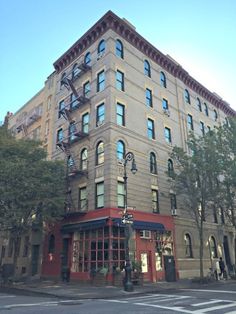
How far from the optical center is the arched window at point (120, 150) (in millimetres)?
24430

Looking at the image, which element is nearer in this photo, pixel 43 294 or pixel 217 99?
pixel 43 294

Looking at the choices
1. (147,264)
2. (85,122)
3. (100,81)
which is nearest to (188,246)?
(147,264)

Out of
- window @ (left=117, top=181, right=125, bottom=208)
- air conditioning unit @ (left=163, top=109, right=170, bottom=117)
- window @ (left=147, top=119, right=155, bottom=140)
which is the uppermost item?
air conditioning unit @ (left=163, top=109, right=170, bottom=117)

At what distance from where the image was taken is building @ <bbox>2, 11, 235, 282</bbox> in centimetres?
2316

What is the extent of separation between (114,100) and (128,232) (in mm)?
12385

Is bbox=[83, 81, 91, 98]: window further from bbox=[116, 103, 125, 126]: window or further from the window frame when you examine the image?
the window frame

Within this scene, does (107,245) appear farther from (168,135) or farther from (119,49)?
(119,49)

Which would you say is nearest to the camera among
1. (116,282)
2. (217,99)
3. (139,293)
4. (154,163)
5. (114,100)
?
(139,293)

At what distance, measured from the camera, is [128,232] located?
17.5m

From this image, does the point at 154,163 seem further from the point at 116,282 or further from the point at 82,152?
the point at 116,282

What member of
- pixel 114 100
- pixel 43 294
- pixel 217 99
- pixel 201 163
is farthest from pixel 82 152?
pixel 217 99

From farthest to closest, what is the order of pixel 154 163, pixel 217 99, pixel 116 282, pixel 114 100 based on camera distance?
pixel 217 99, pixel 154 163, pixel 114 100, pixel 116 282

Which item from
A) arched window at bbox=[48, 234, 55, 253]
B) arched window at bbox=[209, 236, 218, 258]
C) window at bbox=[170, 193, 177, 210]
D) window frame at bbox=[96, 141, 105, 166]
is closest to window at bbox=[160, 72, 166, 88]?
window frame at bbox=[96, 141, 105, 166]

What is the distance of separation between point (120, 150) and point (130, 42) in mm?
11975
